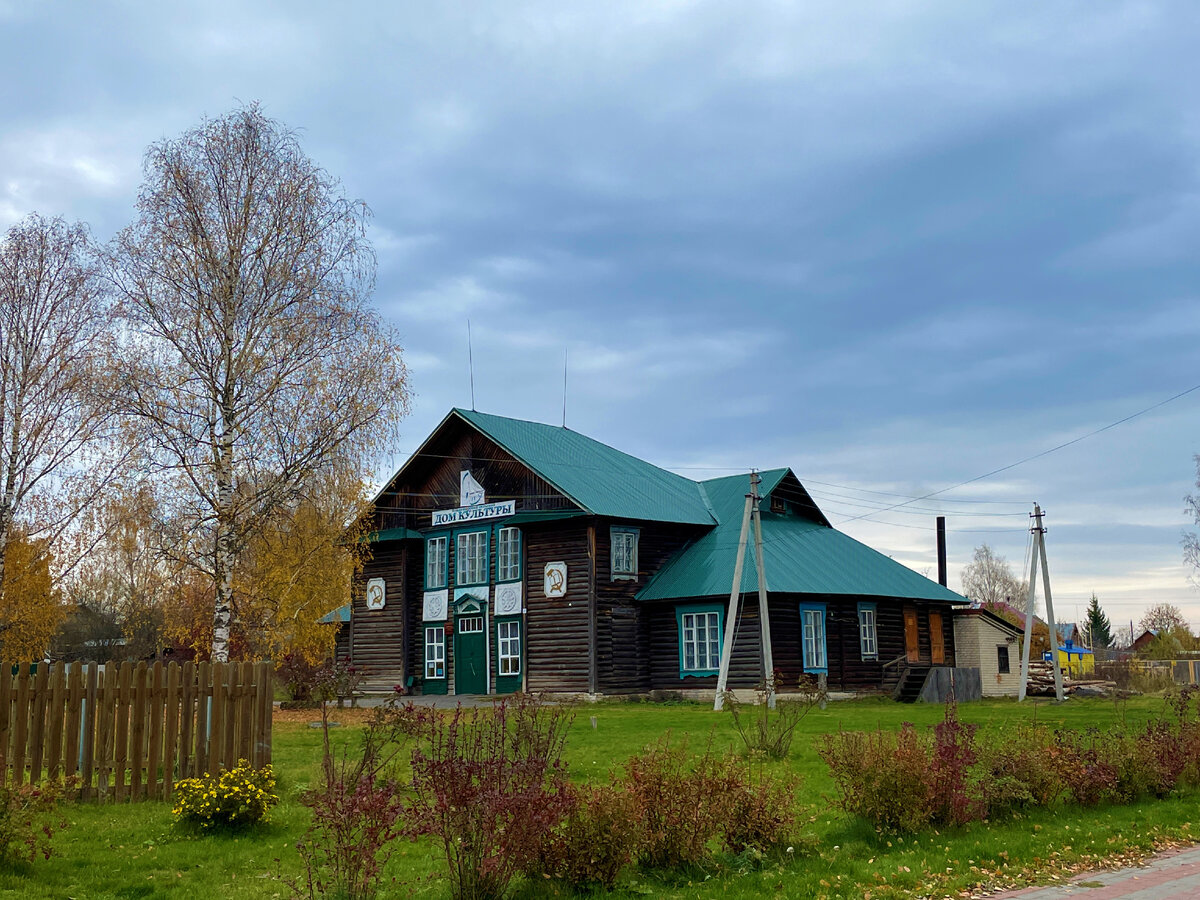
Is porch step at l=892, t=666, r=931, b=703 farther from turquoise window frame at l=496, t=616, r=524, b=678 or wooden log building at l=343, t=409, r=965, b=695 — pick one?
turquoise window frame at l=496, t=616, r=524, b=678

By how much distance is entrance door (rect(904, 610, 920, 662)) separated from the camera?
37.4 meters

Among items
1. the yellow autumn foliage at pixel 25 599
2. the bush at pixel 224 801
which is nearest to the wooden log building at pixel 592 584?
the yellow autumn foliage at pixel 25 599

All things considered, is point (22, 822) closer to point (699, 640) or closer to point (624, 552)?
point (699, 640)

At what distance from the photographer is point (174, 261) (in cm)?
2258

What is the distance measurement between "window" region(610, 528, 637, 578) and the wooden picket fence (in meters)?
22.1

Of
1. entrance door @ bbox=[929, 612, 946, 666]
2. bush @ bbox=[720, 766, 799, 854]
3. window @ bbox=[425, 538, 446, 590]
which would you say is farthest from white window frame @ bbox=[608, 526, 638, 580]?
bush @ bbox=[720, 766, 799, 854]

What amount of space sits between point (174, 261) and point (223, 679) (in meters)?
13.4

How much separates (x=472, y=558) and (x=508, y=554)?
168 centimetres

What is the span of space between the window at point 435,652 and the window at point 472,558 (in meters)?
2.14

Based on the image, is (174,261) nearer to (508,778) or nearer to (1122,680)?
(508,778)

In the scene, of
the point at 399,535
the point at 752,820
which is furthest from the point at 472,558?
the point at 752,820

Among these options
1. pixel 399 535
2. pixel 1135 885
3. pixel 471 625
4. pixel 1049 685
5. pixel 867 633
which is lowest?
pixel 1135 885

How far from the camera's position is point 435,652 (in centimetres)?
3684

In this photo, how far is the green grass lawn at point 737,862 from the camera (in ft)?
27.5
